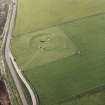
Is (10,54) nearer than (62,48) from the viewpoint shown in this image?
Yes

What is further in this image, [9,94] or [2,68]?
[2,68]

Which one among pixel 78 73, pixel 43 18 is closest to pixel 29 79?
pixel 78 73

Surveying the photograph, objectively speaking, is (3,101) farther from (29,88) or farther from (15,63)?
(15,63)

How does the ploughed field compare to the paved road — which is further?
the paved road

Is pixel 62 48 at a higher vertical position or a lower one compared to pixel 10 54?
lower

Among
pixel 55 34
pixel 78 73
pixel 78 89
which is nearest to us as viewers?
pixel 78 89

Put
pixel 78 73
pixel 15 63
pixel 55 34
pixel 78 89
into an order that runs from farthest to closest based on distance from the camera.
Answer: pixel 55 34 < pixel 15 63 < pixel 78 73 < pixel 78 89

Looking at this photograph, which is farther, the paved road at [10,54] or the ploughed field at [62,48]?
the paved road at [10,54]

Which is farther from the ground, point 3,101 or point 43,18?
point 43,18
